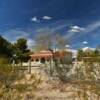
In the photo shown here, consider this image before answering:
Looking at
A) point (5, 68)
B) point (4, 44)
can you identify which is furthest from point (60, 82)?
point (4, 44)

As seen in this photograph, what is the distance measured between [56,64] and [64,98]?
20.7 ft

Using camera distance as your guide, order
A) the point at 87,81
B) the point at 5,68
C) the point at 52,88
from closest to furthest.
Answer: the point at 87,81 < the point at 5,68 < the point at 52,88

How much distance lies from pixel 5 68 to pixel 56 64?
34.5 ft

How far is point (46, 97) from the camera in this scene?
13.7 meters

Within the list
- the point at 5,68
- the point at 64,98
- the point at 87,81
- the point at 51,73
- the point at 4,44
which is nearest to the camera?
the point at 87,81

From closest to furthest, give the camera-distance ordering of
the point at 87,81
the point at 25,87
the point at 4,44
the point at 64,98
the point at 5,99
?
the point at 5,99 → the point at 87,81 → the point at 25,87 → the point at 64,98 → the point at 4,44

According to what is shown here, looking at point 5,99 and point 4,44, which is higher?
point 4,44

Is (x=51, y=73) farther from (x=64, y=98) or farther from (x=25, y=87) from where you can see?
(x=25, y=87)

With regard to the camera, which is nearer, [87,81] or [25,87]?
[87,81]

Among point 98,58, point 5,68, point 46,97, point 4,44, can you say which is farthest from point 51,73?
point 4,44

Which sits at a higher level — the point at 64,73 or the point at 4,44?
the point at 4,44

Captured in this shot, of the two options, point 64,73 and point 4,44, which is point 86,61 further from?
point 4,44

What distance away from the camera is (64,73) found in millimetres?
19781

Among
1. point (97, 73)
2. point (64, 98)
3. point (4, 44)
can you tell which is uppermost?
point (4, 44)
